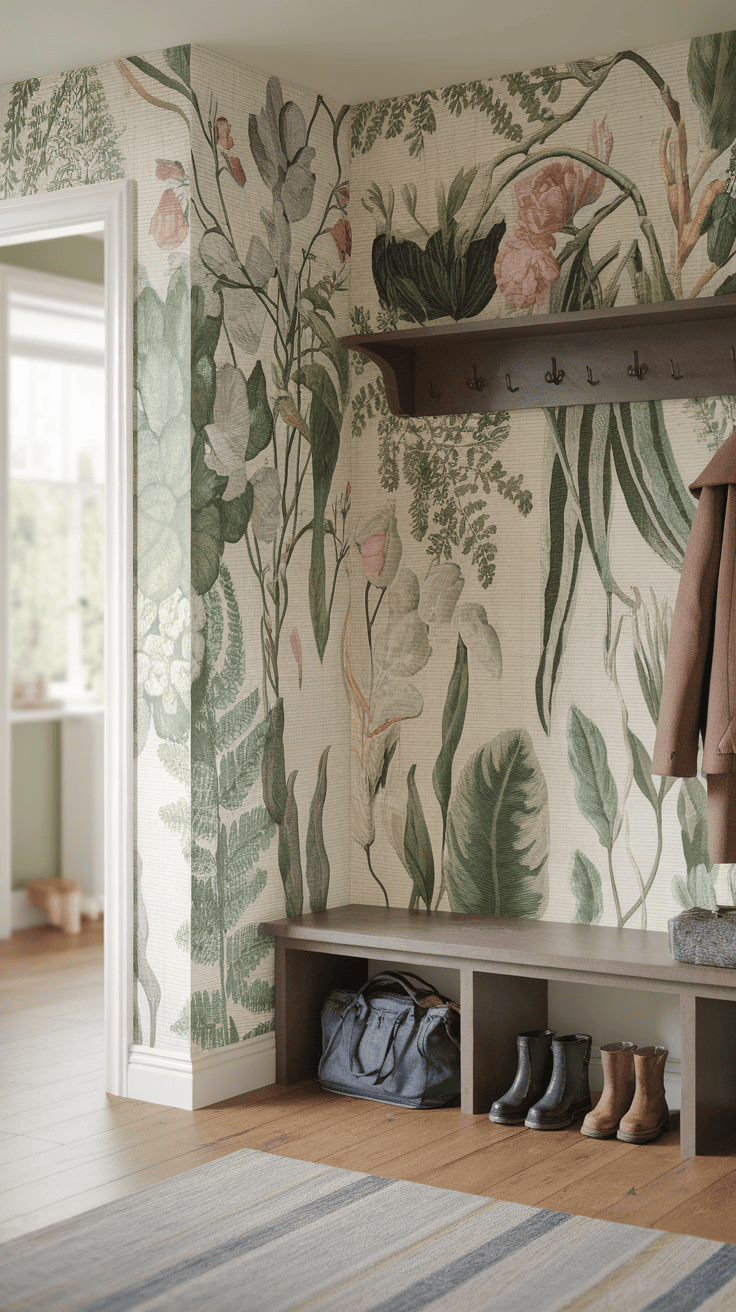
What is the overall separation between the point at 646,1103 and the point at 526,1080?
0.29m

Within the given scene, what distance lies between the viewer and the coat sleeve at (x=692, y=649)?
2.98m

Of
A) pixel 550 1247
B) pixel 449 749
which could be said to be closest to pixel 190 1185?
pixel 550 1247

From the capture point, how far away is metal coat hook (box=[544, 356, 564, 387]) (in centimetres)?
341

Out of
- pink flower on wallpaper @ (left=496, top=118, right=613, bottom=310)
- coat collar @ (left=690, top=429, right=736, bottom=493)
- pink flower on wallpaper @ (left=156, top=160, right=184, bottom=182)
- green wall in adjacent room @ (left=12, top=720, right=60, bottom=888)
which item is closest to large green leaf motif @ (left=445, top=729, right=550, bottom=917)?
coat collar @ (left=690, top=429, right=736, bottom=493)

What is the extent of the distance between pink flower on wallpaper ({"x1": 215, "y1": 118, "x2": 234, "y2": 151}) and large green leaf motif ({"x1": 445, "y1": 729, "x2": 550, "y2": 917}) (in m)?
1.58

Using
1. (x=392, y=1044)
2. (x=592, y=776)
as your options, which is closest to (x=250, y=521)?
(x=592, y=776)

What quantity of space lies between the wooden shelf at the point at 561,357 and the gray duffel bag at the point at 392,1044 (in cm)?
147

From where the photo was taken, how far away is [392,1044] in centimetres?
337

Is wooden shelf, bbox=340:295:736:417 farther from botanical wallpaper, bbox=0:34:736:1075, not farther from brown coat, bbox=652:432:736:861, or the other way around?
brown coat, bbox=652:432:736:861

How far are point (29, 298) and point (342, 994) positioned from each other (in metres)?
3.21

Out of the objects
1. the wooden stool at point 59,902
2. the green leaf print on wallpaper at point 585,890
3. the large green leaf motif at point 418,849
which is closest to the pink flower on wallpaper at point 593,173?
the large green leaf motif at point 418,849

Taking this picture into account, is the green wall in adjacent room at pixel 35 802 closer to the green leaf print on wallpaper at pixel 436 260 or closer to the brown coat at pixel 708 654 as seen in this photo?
the green leaf print on wallpaper at pixel 436 260

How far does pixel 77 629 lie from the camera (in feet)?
19.4

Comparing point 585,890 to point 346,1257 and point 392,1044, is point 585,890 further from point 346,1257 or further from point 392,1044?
point 346,1257
